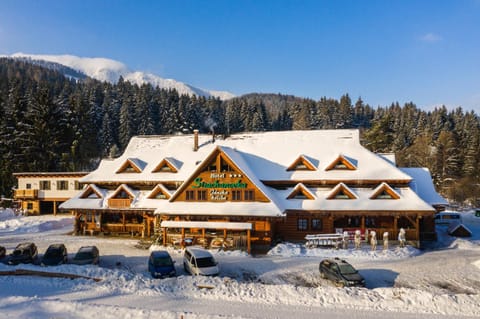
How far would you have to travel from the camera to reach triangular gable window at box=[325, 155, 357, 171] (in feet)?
104

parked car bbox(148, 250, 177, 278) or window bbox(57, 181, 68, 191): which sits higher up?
window bbox(57, 181, 68, 191)

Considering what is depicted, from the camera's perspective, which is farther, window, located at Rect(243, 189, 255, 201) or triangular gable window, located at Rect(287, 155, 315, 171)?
triangular gable window, located at Rect(287, 155, 315, 171)

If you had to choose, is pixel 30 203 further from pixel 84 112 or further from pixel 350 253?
pixel 350 253

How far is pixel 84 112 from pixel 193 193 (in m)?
56.7

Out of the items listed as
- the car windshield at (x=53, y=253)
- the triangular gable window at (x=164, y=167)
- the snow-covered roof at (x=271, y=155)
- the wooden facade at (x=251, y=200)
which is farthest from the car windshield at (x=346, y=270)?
the triangular gable window at (x=164, y=167)

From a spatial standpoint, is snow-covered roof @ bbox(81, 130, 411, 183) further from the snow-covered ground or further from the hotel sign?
the snow-covered ground

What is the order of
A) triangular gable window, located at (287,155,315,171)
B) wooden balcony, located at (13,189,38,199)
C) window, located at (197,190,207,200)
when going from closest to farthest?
window, located at (197,190,207,200) → triangular gable window, located at (287,155,315,171) → wooden balcony, located at (13,189,38,199)

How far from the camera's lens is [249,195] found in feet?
96.5

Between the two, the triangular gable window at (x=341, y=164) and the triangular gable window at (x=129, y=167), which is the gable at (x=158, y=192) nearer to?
the triangular gable window at (x=129, y=167)

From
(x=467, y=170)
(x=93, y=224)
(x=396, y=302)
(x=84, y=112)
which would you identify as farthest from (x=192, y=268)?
(x=467, y=170)

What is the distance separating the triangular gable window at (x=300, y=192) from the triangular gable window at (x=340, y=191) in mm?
1897

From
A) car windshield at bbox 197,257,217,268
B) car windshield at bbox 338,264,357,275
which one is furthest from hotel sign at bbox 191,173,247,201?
car windshield at bbox 338,264,357,275

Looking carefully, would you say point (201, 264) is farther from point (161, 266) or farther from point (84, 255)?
point (84, 255)

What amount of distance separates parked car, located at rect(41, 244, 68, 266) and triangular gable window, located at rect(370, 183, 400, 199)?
23.7 metres
